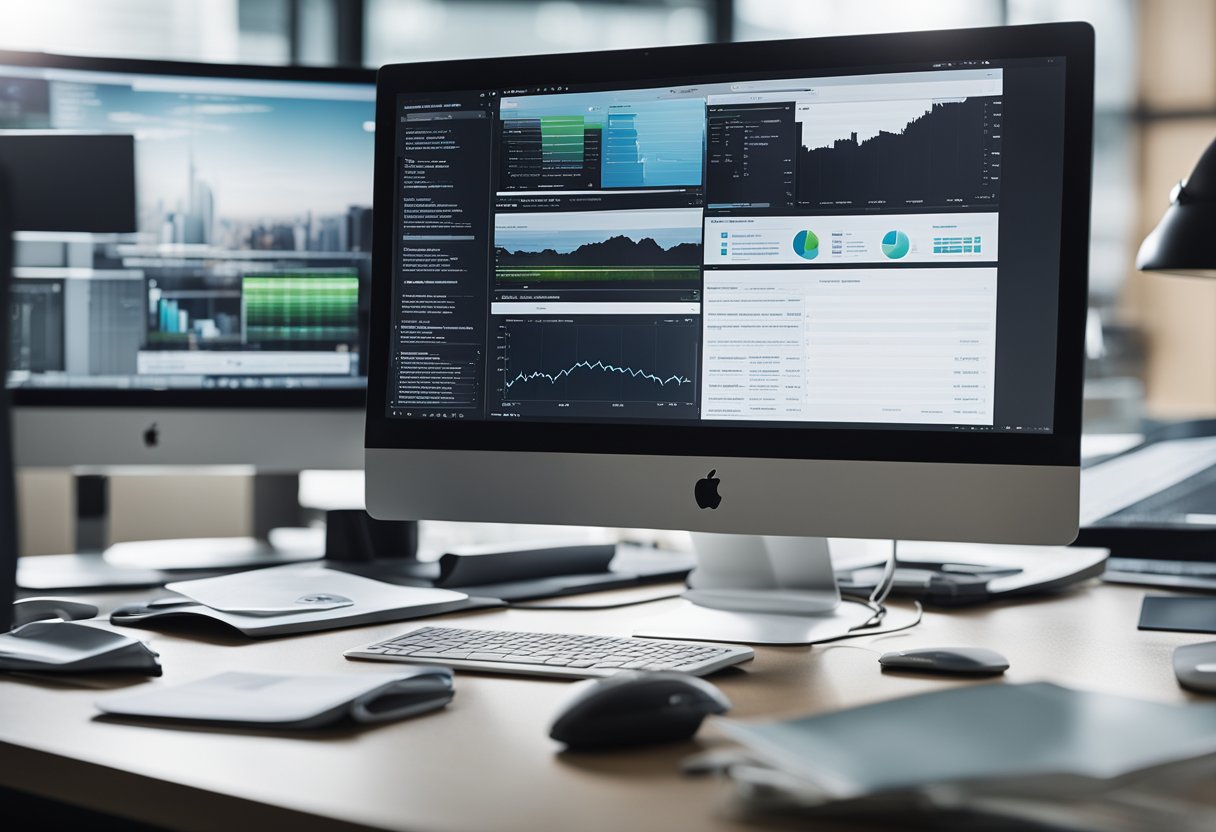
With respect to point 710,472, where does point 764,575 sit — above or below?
below

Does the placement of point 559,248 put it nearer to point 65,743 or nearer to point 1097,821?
point 65,743

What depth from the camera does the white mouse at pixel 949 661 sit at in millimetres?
994

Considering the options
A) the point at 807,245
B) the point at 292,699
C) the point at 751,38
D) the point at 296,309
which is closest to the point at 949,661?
the point at 807,245

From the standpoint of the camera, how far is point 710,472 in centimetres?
117

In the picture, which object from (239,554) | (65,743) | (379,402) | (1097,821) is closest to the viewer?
(1097,821)

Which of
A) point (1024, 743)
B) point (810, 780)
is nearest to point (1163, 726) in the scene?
point (1024, 743)

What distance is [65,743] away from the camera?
0.80m

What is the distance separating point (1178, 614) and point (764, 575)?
1.28 feet

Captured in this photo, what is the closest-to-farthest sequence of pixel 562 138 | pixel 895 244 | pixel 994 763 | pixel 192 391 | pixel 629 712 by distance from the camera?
pixel 994 763 → pixel 629 712 → pixel 895 244 → pixel 562 138 → pixel 192 391

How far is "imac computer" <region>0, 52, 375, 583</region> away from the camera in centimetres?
155

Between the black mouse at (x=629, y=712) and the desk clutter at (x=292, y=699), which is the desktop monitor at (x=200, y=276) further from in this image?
the black mouse at (x=629, y=712)

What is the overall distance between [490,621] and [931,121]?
0.61m

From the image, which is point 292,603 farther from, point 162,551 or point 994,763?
point 994,763

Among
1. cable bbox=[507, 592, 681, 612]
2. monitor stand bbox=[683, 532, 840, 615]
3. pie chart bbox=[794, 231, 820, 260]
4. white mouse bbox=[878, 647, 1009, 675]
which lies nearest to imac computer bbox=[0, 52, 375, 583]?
cable bbox=[507, 592, 681, 612]
